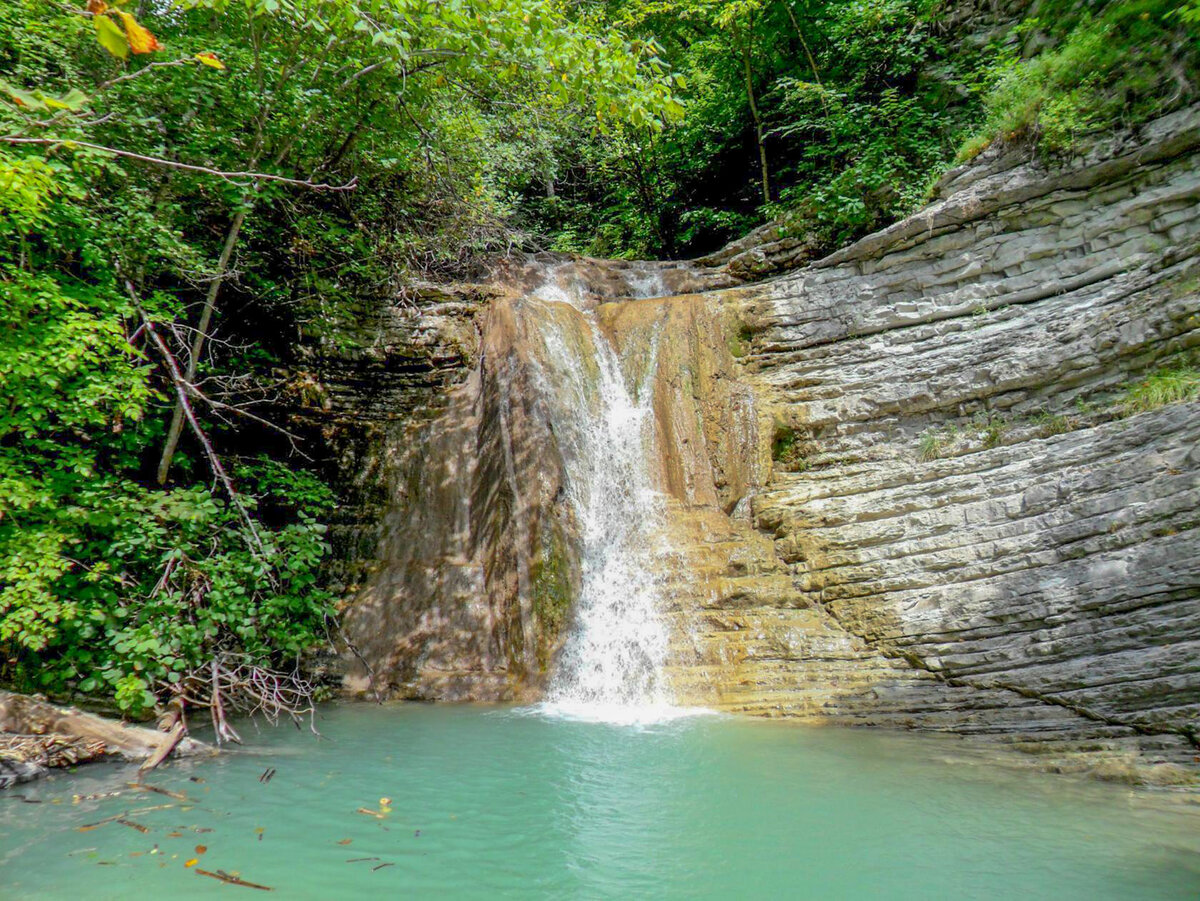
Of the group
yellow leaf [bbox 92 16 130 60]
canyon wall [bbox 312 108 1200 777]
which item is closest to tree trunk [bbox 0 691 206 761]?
canyon wall [bbox 312 108 1200 777]

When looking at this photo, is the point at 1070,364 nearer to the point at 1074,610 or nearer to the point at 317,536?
the point at 1074,610

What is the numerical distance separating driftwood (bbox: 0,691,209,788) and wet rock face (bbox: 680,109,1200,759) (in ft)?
16.1

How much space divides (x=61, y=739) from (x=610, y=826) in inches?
161

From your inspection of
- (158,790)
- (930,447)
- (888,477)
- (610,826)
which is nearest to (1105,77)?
(930,447)

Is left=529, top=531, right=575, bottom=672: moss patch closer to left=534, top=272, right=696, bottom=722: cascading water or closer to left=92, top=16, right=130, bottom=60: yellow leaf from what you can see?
left=534, top=272, right=696, bottom=722: cascading water

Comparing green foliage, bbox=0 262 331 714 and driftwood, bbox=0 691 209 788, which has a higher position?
green foliage, bbox=0 262 331 714

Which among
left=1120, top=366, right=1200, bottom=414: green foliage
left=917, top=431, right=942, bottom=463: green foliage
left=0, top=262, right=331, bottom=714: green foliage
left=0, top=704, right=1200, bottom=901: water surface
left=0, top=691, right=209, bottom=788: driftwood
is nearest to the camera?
left=0, top=704, right=1200, bottom=901: water surface

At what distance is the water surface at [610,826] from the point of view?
146 inches

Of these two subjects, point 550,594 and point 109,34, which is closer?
point 109,34

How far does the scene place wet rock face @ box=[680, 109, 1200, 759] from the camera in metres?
5.86

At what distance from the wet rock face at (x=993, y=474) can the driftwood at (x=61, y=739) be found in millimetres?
4895

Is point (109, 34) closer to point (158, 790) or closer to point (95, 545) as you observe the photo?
point (158, 790)

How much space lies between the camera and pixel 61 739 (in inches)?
205

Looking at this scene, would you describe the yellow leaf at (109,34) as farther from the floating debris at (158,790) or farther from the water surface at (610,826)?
the floating debris at (158,790)
